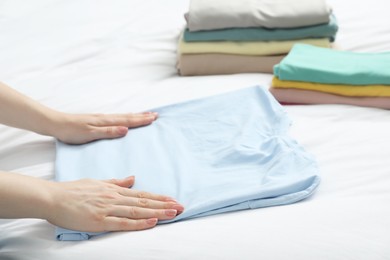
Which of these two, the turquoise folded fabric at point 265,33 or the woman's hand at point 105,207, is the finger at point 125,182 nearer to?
the woman's hand at point 105,207

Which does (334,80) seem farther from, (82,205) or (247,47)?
(82,205)

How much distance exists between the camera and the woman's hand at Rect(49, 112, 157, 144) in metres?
1.22

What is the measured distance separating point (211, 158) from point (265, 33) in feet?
1.54

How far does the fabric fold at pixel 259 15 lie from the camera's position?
1.45 metres

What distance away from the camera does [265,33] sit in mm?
1472

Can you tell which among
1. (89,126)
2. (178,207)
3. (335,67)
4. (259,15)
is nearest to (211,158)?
(178,207)

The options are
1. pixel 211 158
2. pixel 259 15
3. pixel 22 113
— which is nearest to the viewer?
pixel 211 158

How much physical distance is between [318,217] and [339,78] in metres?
0.43

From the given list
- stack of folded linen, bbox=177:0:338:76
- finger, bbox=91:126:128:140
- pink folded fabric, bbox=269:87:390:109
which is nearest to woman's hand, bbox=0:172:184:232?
finger, bbox=91:126:128:140

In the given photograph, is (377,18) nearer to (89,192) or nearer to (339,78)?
(339,78)

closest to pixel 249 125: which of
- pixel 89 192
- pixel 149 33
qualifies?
pixel 89 192

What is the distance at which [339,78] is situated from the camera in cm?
129

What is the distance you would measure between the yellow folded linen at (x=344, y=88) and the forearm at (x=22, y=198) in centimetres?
58

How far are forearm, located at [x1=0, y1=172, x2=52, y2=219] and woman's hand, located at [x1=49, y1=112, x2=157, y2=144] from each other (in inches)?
9.9
